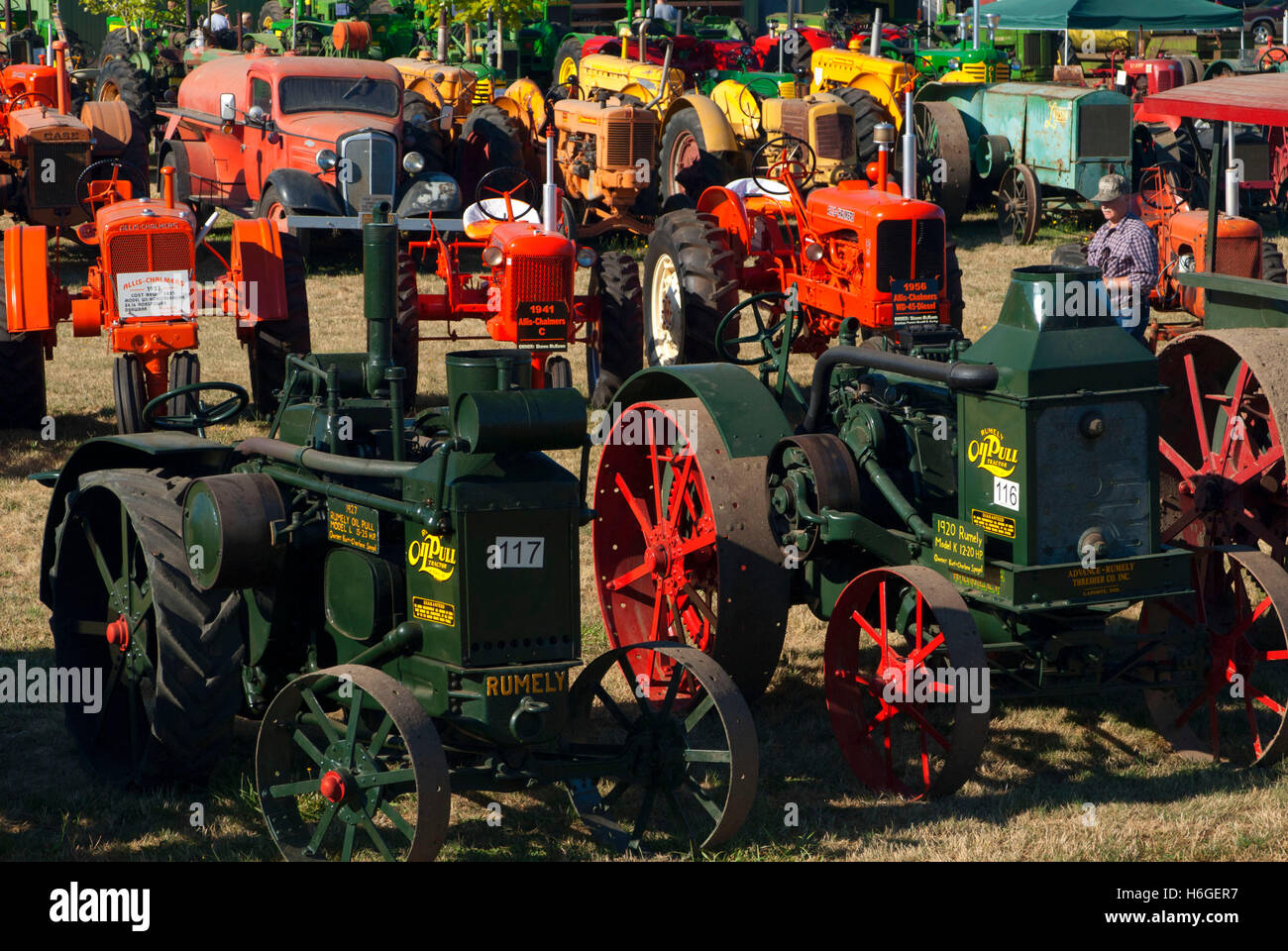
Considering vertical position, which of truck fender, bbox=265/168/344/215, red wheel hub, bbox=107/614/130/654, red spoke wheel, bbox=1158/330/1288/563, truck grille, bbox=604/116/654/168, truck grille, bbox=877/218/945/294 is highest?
truck grille, bbox=604/116/654/168

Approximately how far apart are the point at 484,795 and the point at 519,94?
14752 mm

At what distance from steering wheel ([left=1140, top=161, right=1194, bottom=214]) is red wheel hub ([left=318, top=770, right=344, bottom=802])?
13042 mm

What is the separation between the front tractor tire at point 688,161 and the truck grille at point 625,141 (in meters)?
0.56

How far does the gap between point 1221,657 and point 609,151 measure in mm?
11768

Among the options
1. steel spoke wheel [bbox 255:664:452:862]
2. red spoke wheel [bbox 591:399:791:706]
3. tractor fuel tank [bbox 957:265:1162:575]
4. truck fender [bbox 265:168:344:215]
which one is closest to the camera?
steel spoke wheel [bbox 255:664:452:862]

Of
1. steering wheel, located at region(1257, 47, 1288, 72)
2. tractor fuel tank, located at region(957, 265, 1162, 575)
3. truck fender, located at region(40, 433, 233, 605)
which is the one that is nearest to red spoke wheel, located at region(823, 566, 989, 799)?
tractor fuel tank, located at region(957, 265, 1162, 575)

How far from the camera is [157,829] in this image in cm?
539

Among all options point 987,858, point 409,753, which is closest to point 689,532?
point 987,858

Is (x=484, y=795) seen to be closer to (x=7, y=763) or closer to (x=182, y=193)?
(x=7, y=763)

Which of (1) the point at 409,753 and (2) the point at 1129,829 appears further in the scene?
(2) the point at 1129,829

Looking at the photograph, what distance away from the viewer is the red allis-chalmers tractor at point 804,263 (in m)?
11.0

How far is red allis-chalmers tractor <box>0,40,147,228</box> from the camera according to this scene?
15820 millimetres

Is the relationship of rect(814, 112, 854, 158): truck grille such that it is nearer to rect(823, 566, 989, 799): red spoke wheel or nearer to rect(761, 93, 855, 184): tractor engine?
rect(761, 93, 855, 184): tractor engine

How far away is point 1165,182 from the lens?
57.4ft
